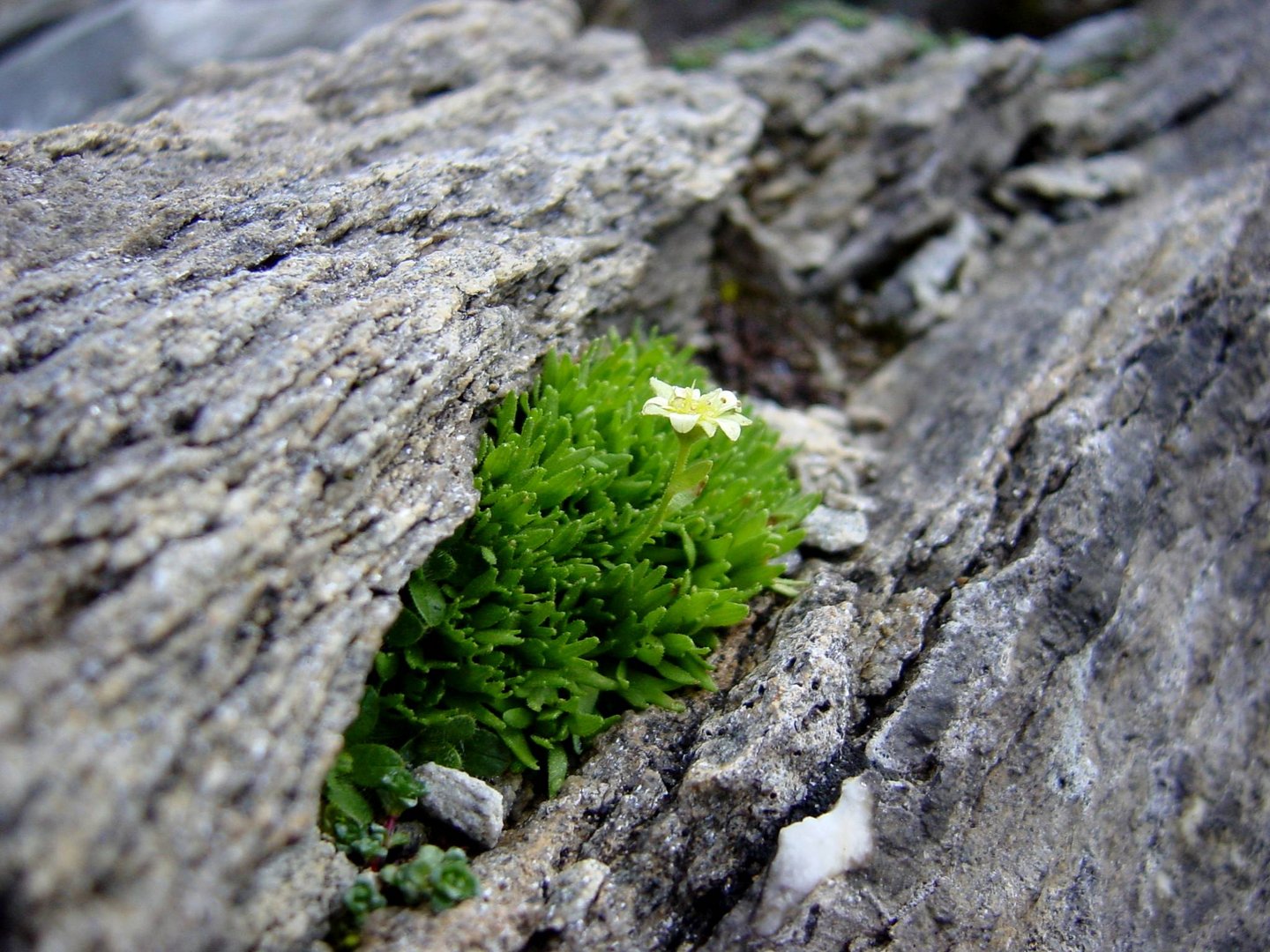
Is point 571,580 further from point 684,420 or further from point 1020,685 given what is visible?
point 1020,685

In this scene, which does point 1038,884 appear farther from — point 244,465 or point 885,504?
point 244,465

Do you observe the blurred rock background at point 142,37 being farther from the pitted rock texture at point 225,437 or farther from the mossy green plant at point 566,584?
the mossy green plant at point 566,584

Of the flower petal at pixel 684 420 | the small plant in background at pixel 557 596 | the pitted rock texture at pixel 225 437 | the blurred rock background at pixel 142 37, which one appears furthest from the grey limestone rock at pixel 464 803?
the blurred rock background at pixel 142 37

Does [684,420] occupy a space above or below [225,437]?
below

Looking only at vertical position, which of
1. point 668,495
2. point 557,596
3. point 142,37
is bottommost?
point 557,596

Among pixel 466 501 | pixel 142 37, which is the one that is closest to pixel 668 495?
pixel 466 501

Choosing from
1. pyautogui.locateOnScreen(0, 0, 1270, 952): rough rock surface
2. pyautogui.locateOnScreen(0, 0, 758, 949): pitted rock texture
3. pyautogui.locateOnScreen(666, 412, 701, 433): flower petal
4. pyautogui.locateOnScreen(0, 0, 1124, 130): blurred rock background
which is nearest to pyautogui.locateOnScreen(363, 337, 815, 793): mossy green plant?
pyautogui.locateOnScreen(666, 412, 701, 433): flower petal

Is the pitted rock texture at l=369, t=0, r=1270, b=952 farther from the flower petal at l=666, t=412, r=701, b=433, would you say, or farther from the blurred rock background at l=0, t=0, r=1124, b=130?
the blurred rock background at l=0, t=0, r=1124, b=130

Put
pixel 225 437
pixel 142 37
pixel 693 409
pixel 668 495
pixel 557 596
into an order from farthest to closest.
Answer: pixel 142 37 < pixel 557 596 < pixel 668 495 < pixel 693 409 < pixel 225 437

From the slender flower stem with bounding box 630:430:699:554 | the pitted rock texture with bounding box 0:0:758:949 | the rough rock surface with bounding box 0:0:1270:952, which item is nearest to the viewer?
the pitted rock texture with bounding box 0:0:758:949
